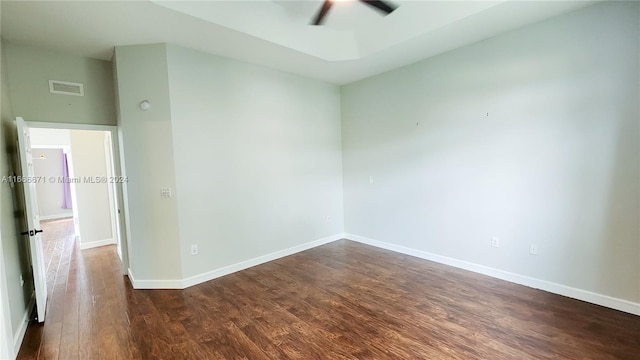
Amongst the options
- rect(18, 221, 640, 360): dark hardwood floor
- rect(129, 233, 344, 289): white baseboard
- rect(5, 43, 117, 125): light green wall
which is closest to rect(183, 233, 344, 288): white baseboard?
rect(129, 233, 344, 289): white baseboard

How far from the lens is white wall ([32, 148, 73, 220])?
8.45m

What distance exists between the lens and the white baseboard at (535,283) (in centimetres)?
257

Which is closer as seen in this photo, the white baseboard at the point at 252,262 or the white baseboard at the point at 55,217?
the white baseboard at the point at 252,262

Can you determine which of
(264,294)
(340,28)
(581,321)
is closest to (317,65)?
(340,28)

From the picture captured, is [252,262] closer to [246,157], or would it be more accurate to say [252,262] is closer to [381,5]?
[246,157]

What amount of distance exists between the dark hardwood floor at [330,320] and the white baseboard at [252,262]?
12 cm

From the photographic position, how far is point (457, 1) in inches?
105

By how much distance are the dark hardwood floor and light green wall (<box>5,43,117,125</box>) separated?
214 cm

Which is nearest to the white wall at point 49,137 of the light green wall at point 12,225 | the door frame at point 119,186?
the door frame at point 119,186

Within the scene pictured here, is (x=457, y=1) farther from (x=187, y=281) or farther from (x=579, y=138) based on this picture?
(x=187, y=281)

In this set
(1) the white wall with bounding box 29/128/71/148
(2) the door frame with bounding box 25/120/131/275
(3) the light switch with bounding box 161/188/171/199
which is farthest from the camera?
(1) the white wall with bounding box 29/128/71/148

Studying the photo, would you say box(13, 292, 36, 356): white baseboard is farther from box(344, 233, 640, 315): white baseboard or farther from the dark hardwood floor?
box(344, 233, 640, 315): white baseboard

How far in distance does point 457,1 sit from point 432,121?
4.93ft

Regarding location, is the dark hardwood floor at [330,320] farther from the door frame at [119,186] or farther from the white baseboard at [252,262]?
the door frame at [119,186]
